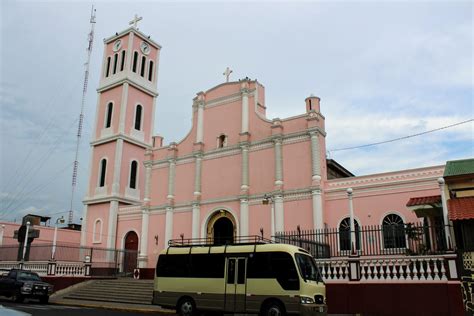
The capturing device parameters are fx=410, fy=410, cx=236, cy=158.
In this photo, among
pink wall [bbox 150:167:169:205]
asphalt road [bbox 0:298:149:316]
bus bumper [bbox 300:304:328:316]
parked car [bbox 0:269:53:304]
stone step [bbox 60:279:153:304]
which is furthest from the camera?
pink wall [bbox 150:167:169:205]

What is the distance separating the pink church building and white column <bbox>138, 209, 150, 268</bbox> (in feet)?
0.24

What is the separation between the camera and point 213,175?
27.3 m

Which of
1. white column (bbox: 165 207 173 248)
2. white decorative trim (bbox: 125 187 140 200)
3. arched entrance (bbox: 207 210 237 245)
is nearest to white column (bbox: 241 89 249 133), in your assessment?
arched entrance (bbox: 207 210 237 245)

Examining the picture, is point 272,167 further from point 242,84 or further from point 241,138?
point 242,84

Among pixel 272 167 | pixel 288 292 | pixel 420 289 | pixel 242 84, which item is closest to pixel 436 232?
pixel 420 289

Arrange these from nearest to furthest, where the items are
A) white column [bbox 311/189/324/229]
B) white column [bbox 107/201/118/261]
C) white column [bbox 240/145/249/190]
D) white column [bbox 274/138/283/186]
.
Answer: white column [bbox 311/189/324/229]
white column [bbox 274/138/283/186]
white column [bbox 240/145/249/190]
white column [bbox 107/201/118/261]

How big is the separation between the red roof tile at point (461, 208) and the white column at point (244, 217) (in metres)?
13.0

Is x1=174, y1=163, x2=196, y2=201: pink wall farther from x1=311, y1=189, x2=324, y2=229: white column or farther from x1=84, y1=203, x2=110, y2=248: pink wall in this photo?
x1=311, y1=189, x2=324, y2=229: white column

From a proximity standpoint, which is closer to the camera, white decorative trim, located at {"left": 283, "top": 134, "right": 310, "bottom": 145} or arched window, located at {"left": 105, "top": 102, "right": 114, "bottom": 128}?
white decorative trim, located at {"left": 283, "top": 134, "right": 310, "bottom": 145}

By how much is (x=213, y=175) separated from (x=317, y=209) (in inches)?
316

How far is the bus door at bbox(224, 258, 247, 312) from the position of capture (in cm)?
1299

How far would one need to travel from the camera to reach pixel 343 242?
21.2 meters

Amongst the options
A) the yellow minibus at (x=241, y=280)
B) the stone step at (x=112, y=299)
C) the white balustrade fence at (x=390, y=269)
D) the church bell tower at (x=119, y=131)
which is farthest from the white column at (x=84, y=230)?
the white balustrade fence at (x=390, y=269)

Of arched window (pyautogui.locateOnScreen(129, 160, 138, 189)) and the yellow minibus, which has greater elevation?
arched window (pyautogui.locateOnScreen(129, 160, 138, 189))
